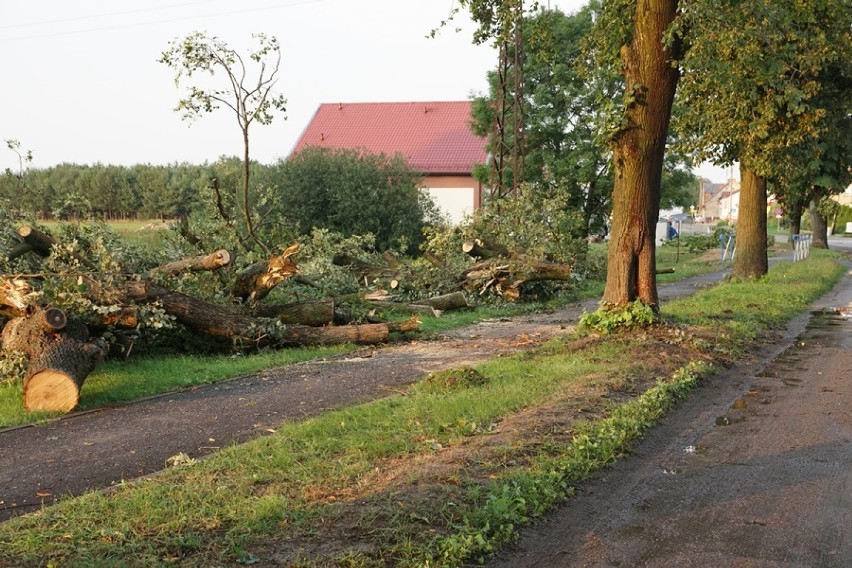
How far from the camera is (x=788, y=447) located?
708 centimetres

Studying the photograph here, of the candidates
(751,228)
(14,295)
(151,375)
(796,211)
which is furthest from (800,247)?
(14,295)

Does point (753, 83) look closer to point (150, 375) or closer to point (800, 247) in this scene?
point (150, 375)

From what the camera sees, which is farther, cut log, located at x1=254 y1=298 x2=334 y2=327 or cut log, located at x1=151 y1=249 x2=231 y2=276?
cut log, located at x1=254 y1=298 x2=334 y2=327

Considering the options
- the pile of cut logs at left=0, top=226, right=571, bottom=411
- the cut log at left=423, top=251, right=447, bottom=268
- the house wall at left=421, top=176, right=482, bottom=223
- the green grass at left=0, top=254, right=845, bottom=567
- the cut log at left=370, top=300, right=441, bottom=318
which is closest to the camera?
the green grass at left=0, top=254, right=845, bottom=567

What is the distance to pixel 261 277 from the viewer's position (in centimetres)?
1257

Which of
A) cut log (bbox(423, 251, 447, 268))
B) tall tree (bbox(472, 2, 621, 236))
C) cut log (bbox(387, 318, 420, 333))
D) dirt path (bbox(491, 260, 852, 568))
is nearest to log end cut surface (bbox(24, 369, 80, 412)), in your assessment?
dirt path (bbox(491, 260, 852, 568))

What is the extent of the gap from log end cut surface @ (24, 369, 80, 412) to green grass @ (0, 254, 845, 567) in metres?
2.43

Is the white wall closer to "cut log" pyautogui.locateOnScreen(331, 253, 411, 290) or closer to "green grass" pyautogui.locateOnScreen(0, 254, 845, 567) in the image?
"cut log" pyautogui.locateOnScreen(331, 253, 411, 290)

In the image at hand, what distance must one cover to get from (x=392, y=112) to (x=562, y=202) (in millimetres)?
27294

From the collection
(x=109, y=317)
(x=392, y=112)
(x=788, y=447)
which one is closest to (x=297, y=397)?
(x=109, y=317)

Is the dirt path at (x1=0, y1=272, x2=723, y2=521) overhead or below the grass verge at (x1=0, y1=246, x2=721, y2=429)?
below

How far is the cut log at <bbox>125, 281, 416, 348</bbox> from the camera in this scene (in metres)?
10.9

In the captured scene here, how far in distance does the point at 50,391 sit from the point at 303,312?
499cm

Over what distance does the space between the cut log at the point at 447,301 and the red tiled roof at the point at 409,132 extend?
27.7 m
